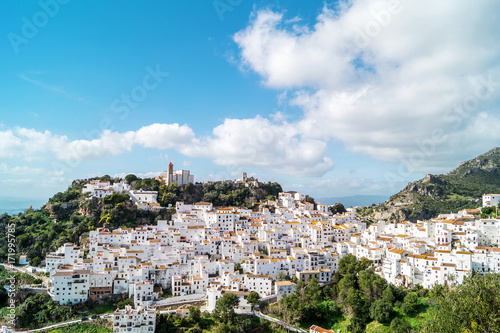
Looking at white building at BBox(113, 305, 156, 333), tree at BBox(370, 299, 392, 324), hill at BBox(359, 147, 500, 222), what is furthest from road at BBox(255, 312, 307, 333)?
hill at BBox(359, 147, 500, 222)

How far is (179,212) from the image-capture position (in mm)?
46469

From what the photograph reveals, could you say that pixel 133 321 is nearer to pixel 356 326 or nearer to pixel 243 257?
pixel 243 257

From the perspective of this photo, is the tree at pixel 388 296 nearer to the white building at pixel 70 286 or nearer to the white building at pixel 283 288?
the white building at pixel 283 288

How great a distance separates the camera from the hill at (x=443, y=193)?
60.0 m

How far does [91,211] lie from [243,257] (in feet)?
72.5

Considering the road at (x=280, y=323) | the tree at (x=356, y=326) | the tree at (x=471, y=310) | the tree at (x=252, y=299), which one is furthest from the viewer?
the tree at (x=252, y=299)

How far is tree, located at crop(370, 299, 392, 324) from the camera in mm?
26562

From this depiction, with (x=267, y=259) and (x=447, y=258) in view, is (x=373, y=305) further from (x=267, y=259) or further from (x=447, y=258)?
(x=267, y=259)

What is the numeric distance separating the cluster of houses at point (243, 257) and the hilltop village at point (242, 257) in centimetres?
8

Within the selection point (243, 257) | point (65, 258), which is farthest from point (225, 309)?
point (65, 258)

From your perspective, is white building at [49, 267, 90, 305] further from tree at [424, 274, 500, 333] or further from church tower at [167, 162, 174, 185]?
tree at [424, 274, 500, 333]

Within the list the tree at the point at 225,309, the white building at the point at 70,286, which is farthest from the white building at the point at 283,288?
the white building at the point at 70,286

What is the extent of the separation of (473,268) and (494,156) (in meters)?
69.2

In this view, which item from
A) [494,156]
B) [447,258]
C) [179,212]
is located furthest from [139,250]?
[494,156]
